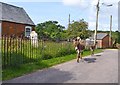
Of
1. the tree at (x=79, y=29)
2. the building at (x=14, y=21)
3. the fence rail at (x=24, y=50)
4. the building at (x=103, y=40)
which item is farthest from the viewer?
the building at (x=103, y=40)

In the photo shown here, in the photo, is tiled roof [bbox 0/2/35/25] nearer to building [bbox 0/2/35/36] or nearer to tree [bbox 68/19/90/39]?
building [bbox 0/2/35/36]

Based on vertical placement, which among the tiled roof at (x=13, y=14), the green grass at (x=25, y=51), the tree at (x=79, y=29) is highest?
the tiled roof at (x=13, y=14)


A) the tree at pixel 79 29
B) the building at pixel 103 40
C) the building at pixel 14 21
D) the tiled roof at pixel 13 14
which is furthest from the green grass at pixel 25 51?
the building at pixel 103 40

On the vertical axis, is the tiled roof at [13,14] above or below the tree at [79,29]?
above

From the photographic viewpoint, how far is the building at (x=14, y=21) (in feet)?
127

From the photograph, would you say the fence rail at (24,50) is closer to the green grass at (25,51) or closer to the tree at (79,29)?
the green grass at (25,51)

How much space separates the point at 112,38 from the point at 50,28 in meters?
23.4

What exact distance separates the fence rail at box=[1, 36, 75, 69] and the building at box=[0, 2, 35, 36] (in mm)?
16266

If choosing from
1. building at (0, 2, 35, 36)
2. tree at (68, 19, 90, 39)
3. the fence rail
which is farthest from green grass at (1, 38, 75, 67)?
tree at (68, 19, 90, 39)

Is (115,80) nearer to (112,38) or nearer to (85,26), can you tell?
(85,26)

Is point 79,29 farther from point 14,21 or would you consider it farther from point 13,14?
point 14,21

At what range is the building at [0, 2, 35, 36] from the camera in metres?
38.8

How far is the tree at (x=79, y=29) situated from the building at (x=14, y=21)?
326 inches

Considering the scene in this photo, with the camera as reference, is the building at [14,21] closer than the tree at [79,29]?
Yes
